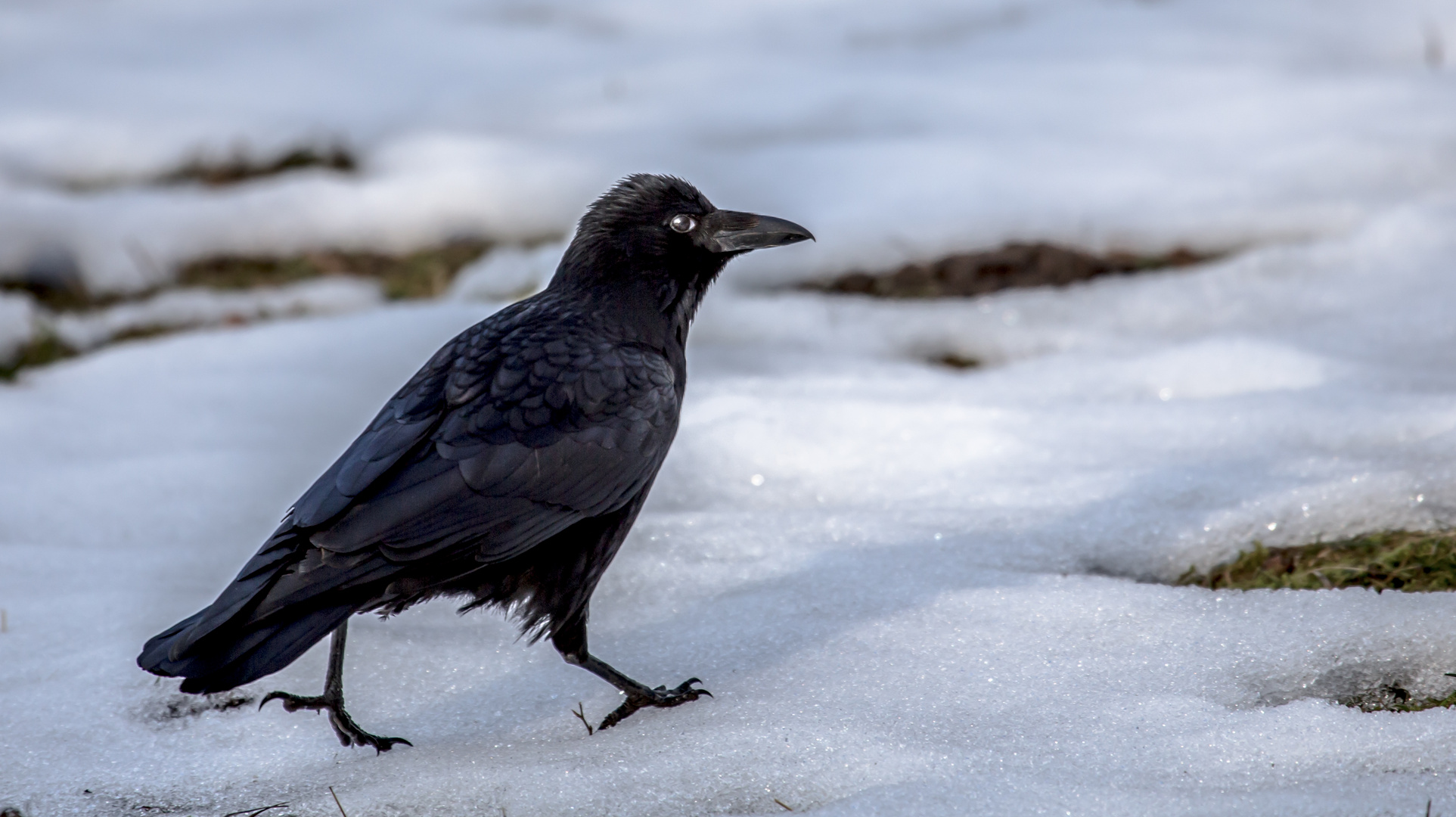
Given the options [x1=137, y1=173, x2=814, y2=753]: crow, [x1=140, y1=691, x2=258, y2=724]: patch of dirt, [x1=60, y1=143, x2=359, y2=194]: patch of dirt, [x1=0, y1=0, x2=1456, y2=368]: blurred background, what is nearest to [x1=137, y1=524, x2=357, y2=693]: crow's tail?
[x1=137, y1=173, x2=814, y2=753]: crow

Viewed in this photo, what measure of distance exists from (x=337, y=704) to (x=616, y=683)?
0.61 meters

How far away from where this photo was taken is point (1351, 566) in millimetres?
3338

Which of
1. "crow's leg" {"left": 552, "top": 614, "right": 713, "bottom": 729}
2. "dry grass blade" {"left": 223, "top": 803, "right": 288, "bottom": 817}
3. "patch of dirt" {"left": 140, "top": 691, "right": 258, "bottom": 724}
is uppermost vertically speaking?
"crow's leg" {"left": 552, "top": 614, "right": 713, "bottom": 729}

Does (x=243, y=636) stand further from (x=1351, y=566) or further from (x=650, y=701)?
(x=1351, y=566)

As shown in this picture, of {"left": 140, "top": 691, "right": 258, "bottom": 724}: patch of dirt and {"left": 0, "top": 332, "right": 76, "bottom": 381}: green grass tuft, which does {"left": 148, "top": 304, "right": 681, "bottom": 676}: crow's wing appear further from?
{"left": 0, "top": 332, "right": 76, "bottom": 381}: green grass tuft

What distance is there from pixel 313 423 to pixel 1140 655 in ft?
9.90

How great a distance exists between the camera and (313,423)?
476 cm

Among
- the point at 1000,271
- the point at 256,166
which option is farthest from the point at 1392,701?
the point at 256,166

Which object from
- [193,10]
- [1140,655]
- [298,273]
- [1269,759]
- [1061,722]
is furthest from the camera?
[193,10]

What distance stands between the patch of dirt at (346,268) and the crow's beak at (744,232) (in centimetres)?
309

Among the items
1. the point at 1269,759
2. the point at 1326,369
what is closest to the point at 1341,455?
the point at 1326,369

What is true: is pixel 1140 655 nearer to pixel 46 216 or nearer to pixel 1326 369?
pixel 1326 369

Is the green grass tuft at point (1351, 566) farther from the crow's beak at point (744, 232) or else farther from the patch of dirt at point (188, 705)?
the patch of dirt at point (188, 705)

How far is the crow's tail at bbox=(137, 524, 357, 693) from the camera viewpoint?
253 cm
